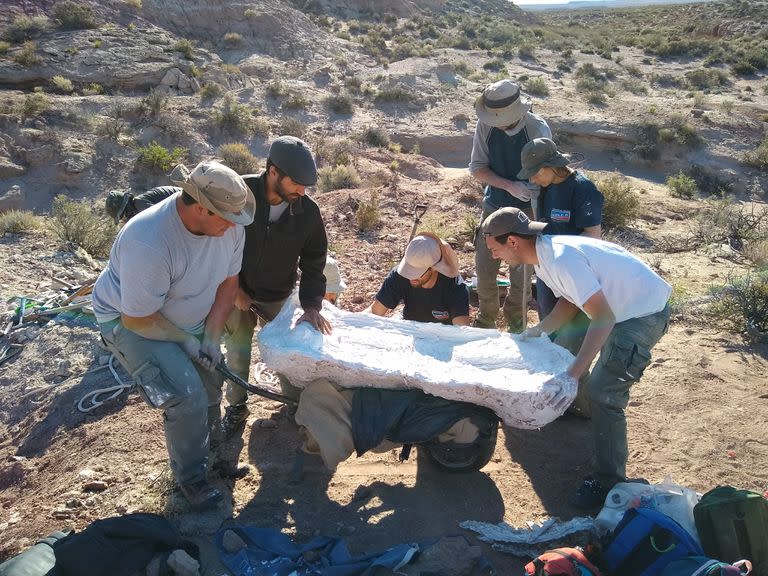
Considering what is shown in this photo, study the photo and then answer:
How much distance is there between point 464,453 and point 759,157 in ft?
44.5

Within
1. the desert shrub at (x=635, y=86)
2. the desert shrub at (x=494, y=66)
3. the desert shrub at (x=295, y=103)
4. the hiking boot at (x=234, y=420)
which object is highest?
the desert shrub at (x=494, y=66)

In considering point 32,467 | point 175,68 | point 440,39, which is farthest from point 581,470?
point 440,39

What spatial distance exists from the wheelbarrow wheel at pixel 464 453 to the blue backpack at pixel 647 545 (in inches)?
29.3

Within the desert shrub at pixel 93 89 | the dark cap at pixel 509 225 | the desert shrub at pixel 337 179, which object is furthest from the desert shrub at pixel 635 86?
the dark cap at pixel 509 225

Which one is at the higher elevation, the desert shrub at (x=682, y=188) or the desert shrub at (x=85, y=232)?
the desert shrub at (x=682, y=188)

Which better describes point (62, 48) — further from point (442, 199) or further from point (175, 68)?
point (442, 199)

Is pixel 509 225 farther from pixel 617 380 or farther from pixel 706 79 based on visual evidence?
pixel 706 79

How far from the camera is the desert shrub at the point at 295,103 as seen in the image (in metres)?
15.2

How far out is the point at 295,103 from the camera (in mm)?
15281

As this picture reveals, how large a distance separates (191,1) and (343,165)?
14421mm

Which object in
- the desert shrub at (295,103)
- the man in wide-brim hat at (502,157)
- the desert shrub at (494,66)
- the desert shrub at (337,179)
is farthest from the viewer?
the desert shrub at (494,66)

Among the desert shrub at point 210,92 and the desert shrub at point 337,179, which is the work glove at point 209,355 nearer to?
the desert shrub at point 337,179

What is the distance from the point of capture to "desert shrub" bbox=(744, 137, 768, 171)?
43.7 feet

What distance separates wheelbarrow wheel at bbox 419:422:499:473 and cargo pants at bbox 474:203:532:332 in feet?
4.96
